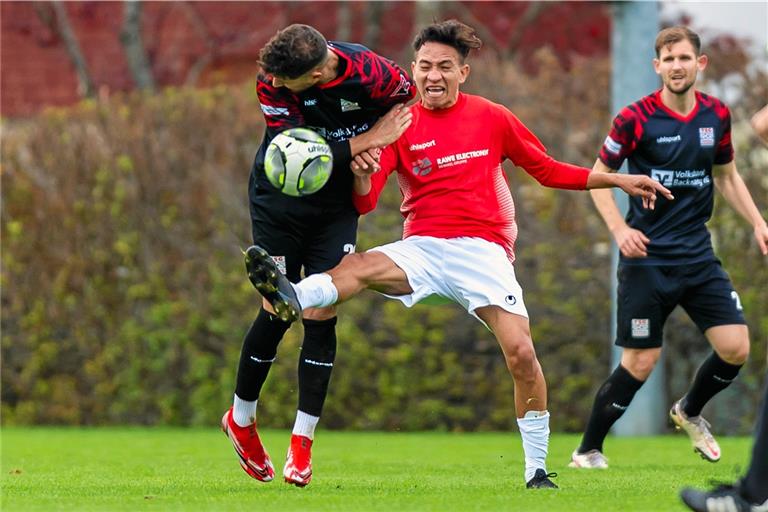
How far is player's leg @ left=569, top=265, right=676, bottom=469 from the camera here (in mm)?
8672

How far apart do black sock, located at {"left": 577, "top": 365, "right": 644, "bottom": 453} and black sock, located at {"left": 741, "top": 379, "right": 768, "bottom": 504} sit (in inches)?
141

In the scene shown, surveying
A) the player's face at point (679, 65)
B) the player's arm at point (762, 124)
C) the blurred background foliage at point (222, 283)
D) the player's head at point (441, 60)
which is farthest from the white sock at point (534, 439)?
the blurred background foliage at point (222, 283)

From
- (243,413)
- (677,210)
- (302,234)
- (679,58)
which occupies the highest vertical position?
(679,58)

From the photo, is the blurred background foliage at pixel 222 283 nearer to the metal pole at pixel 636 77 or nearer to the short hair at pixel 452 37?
the metal pole at pixel 636 77

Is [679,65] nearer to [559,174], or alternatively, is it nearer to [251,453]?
[559,174]

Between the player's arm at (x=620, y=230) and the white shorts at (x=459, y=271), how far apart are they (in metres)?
1.14

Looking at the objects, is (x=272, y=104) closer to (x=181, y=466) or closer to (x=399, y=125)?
(x=399, y=125)

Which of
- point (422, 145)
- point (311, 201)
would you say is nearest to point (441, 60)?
point (422, 145)

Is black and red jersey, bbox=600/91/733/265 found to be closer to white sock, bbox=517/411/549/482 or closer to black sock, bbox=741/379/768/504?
white sock, bbox=517/411/549/482

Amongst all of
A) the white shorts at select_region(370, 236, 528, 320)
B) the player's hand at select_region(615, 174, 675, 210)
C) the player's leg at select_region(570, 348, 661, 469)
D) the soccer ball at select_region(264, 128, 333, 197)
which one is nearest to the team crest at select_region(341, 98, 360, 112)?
the soccer ball at select_region(264, 128, 333, 197)

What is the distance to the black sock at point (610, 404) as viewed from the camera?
29.1 feet

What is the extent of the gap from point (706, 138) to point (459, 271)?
221cm

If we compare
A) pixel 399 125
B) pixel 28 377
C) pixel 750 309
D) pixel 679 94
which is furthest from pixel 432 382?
pixel 399 125

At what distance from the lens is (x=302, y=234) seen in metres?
7.55
